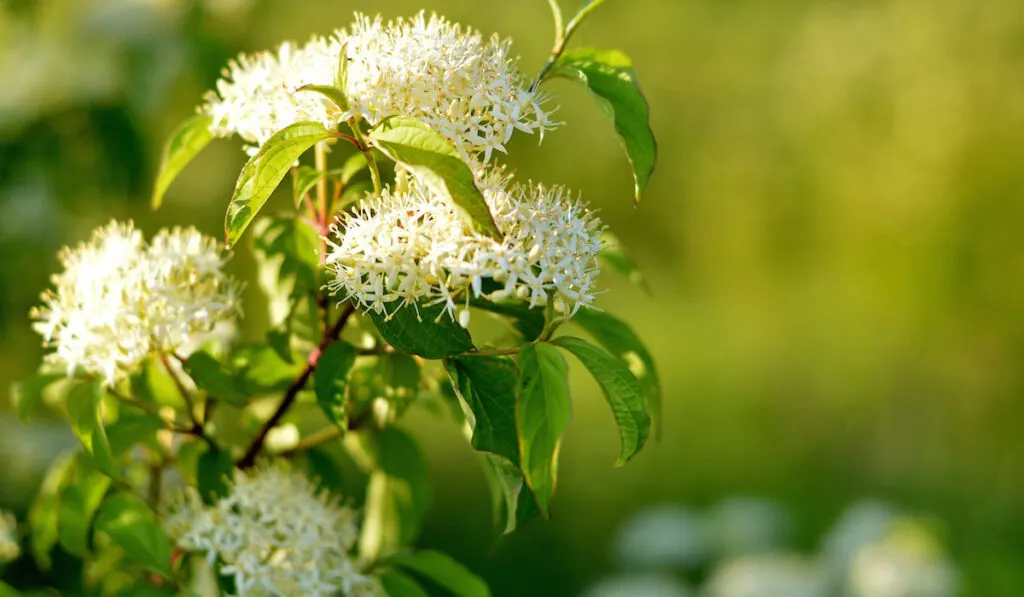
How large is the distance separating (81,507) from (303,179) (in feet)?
1.19

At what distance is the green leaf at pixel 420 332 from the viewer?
617 millimetres

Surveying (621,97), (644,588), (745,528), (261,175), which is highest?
(745,528)

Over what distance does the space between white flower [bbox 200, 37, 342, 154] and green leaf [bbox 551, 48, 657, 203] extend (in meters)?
0.17

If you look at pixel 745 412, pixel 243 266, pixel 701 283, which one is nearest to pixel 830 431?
pixel 745 412

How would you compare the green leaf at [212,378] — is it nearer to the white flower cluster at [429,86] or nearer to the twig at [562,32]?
the white flower cluster at [429,86]

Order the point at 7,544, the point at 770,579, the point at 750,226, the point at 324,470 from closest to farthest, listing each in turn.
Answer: the point at 324,470 → the point at 7,544 → the point at 770,579 → the point at 750,226

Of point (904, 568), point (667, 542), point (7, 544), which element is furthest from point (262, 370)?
point (667, 542)

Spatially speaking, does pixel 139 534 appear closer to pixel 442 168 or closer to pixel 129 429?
pixel 129 429

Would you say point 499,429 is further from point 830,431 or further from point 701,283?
point 701,283

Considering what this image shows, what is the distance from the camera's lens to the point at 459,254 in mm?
583

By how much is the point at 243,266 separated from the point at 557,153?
477 centimetres

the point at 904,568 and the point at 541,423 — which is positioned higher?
the point at 904,568

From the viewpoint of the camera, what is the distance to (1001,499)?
138 inches

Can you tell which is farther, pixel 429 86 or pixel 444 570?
pixel 444 570
